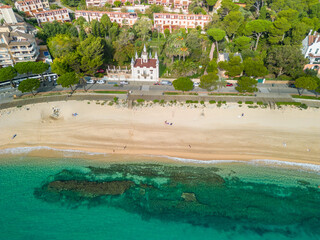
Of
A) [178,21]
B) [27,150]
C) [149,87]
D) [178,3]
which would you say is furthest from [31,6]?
[27,150]

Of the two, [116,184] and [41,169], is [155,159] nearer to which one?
[116,184]

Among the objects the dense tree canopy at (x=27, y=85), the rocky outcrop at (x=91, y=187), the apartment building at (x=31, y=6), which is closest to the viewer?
the rocky outcrop at (x=91, y=187)

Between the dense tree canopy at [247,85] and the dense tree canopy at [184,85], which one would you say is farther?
the dense tree canopy at [184,85]

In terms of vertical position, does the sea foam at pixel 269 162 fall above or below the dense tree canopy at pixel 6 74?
below

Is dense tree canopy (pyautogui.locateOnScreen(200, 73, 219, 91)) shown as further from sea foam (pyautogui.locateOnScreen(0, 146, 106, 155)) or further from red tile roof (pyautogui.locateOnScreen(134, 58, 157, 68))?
sea foam (pyautogui.locateOnScreen(0, 146, 106, 155))

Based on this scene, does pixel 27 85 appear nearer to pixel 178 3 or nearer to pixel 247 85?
pixel 247 85

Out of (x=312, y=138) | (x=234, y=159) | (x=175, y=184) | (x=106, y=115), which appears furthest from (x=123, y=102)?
(x=312, y=138)

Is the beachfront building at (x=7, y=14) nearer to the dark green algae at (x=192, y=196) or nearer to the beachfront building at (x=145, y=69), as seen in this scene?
the beachfront building at (x=145, y=69)

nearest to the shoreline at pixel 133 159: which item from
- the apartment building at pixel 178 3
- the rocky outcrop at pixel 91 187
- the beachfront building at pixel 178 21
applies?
the rocky outcrop at pixel 91 187
